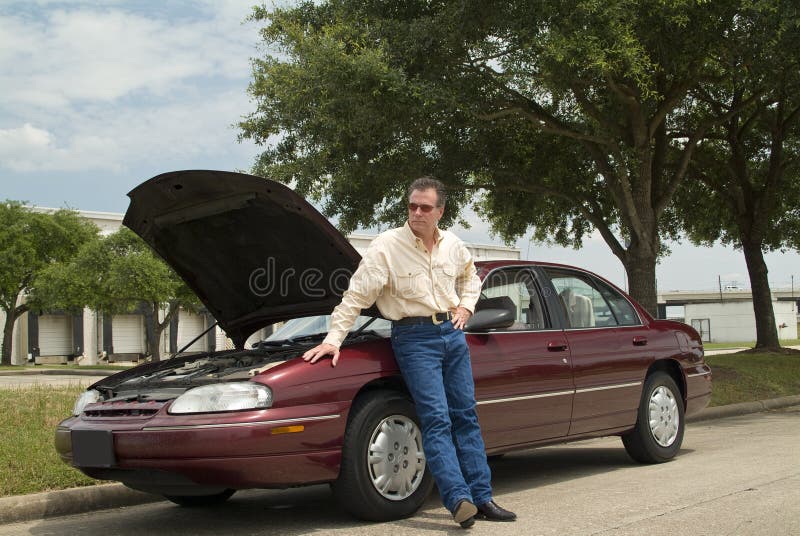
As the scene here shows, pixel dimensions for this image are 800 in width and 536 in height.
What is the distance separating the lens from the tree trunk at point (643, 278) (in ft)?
49.7

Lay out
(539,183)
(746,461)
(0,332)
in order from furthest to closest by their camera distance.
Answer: (0,332) < (539,183) < (746,461)

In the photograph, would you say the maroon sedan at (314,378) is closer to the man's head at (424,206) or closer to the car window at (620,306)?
the car window at (620,306)

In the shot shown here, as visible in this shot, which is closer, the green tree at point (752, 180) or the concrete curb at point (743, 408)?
the concrete curb at point (743, 408)

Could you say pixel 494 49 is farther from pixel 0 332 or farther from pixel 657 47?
pixel 0 332

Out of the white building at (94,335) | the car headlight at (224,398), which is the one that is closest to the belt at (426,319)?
the car headlight at (224,398)

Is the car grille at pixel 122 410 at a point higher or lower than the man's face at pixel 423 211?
lower

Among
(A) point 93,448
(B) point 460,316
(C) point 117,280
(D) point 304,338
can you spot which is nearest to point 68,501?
(A) point 93,448

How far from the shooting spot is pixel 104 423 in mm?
4793

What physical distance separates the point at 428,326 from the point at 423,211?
0.65m

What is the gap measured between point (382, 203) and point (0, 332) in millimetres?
35435

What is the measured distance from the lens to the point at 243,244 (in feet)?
18.9

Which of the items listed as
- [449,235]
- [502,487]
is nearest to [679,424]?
[502,487]

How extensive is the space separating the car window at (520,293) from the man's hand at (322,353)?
1.52 m

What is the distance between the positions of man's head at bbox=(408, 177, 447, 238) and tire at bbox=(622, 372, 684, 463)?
2834 millimetres
